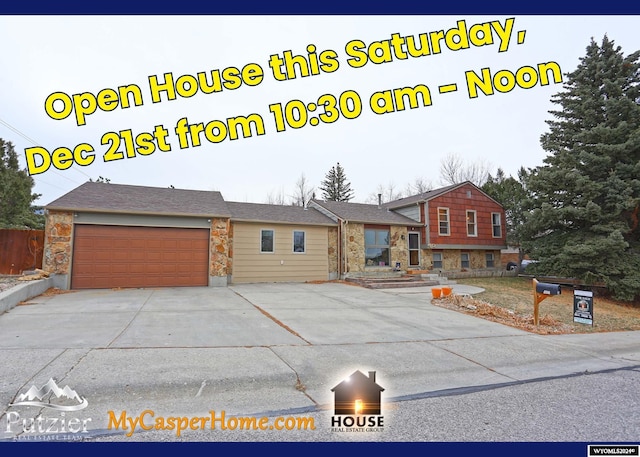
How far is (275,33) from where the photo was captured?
6281mm

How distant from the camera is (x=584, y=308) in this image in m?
8.20

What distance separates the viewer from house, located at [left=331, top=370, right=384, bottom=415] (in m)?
3.21

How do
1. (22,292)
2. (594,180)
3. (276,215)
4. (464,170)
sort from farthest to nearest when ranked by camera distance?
(464,170), (276,215), (594,180), (22,292)

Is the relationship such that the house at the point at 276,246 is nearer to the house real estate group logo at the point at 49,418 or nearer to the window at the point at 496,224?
the window at the point at 496,224

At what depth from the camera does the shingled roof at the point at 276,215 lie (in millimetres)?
14716

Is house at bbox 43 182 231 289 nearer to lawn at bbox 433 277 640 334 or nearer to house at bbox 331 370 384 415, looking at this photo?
lawn at bbox 433 277 640 334

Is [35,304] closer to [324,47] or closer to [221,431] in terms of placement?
[221,431]

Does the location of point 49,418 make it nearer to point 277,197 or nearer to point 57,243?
point 57,243

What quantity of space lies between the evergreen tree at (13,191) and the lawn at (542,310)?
1937 centimetres

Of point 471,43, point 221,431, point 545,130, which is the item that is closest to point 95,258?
point 221,431

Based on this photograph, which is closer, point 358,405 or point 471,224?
point 358,405

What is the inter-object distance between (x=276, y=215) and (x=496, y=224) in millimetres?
12853

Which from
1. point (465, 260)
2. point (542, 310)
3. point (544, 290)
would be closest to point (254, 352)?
point (544, 290)

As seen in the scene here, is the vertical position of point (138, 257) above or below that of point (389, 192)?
below
